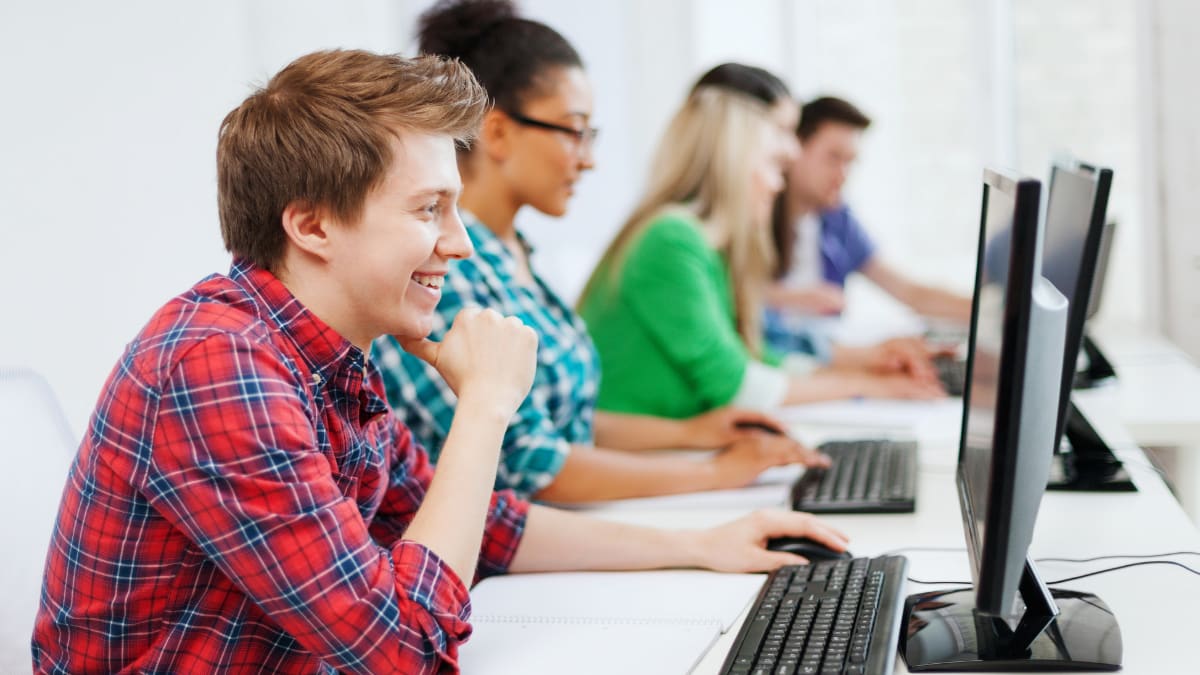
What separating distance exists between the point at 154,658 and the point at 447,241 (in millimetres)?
425

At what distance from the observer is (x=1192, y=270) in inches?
108

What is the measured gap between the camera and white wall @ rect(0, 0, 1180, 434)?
1.74 m

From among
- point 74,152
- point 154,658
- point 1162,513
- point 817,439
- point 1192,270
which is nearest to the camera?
point 154,658

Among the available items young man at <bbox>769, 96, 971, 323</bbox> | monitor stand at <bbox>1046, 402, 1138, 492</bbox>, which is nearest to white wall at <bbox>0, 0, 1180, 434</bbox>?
young man at <bbox>769, 96, 971, 323</bbox>

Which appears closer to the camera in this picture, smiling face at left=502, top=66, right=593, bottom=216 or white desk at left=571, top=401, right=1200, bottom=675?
Answer: white desk at left=571, top=401, right=1200, bottom=675

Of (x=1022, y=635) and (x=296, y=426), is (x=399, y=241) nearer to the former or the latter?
(x=296, y=426)

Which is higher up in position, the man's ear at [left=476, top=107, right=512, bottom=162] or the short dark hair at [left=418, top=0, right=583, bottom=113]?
the short dark hair at [left=418, top=0, right=583, bottom=113]

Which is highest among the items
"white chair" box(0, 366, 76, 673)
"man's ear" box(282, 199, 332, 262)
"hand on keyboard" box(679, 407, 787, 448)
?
"man's ear" box(282, 199, 332, 262)

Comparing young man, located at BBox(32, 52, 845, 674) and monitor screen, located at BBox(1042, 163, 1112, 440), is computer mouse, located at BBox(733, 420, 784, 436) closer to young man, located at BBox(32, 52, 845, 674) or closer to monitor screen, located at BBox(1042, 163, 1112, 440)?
monitor screen, located at BBox(1042, 163, 1112, 440)

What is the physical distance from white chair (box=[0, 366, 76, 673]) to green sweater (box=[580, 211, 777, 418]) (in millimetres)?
1082

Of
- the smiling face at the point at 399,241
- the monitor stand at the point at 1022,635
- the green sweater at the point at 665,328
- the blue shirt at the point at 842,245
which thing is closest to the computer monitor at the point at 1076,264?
the monitor stand at the point at 1022,635

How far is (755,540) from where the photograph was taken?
130 cm

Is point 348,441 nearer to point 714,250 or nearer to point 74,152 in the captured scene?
point 74,152

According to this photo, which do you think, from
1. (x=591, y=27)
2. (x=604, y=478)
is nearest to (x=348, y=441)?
(x=604, y=478)
